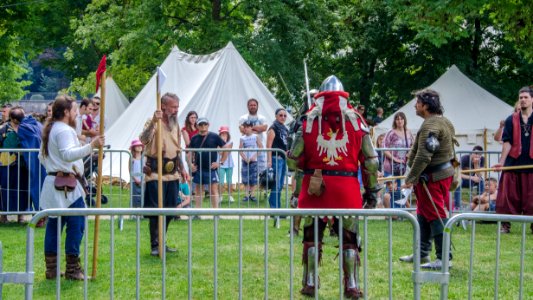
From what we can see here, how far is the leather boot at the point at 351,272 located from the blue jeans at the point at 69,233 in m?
2.41

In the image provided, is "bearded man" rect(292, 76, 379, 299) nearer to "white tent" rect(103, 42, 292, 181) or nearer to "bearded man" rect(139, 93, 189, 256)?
"bearded man" rect(139, 93, 189, 256)

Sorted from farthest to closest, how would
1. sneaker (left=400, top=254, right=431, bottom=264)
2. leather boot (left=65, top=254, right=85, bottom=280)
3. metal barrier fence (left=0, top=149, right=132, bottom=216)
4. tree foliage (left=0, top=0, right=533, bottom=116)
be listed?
tree foliage (left=0, top=0, right=533, bottom=116)
metal barrier fence (left=0, top=149, right=132, bottom=216)
sneaker (left=400, top=254, right=431, bottom=264)
leather boot (left=65, top=254, right=85, bottom=280)

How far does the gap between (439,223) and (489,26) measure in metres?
18.4

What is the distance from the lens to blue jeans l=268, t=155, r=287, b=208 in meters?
13.1

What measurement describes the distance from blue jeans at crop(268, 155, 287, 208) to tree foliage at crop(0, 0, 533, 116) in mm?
10432

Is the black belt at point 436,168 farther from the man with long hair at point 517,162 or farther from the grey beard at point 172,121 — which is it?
the man with long hair at point 517,162

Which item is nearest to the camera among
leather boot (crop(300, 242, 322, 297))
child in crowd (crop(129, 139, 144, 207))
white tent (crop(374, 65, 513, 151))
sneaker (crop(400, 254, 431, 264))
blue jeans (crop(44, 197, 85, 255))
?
leather boot (crop(300, 242, 322, 297))

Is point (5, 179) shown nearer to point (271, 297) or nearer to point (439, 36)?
point (271, 297)

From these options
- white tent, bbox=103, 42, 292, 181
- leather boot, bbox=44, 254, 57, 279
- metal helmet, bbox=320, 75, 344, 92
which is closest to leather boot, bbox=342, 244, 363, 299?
metal helmet, bbox=320, 75, 344, 92

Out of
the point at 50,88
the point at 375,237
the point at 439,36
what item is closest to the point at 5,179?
the point at 375,237

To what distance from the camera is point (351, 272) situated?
7504 mm

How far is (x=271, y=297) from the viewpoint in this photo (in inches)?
303

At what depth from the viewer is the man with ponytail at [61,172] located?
8023 millimetres

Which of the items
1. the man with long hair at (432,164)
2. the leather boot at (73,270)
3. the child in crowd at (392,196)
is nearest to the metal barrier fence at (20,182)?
the child in crowd at (392,196)
